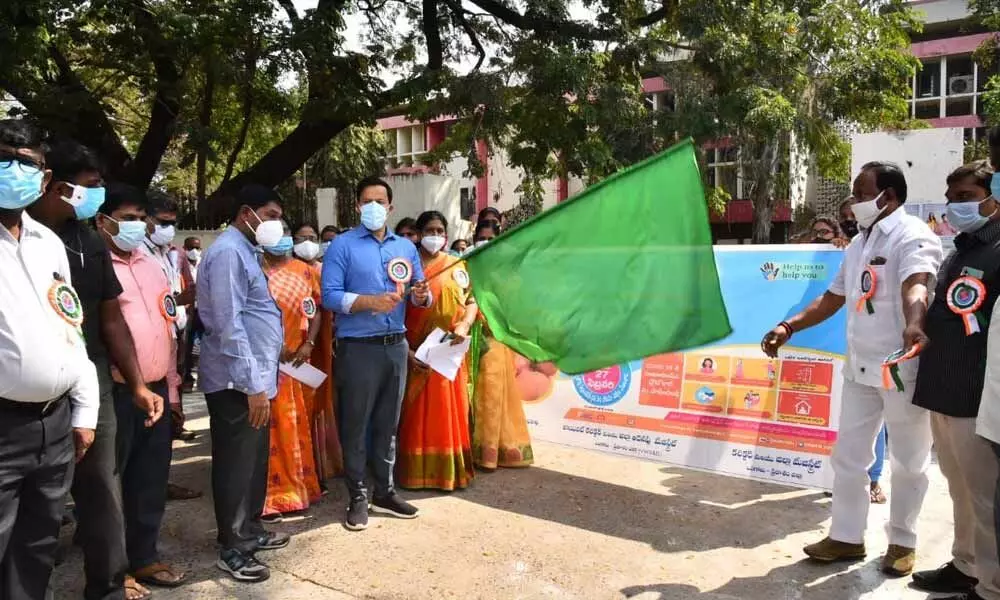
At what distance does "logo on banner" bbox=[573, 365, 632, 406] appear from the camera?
17.2ft

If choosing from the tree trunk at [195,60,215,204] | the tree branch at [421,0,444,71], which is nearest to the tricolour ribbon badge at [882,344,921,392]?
the tree trunk at [195,60,215,204]

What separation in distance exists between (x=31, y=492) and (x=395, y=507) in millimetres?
2298

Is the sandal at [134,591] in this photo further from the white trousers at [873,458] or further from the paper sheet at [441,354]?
the white trousers at [873,458]

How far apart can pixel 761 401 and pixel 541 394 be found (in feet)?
5.37

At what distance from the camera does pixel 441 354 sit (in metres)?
4.80

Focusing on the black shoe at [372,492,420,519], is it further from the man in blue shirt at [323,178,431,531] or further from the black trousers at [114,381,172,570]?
the black trousers at [114,381,172,570]

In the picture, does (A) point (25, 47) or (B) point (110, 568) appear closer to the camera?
(B) point (110, 568)

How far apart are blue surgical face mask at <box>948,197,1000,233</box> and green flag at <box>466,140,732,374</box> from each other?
108 cm

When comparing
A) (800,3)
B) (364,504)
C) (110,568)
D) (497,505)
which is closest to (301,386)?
(364,504)

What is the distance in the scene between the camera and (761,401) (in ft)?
15.7

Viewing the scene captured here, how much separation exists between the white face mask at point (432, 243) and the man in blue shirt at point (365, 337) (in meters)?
0.58

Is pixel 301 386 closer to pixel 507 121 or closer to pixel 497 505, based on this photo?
pixel 497 505

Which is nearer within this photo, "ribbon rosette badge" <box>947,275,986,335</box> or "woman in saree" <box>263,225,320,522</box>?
"ribbon rosette badge" <box>947,275,986,335</box>

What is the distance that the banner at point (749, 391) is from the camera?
15.1ft
